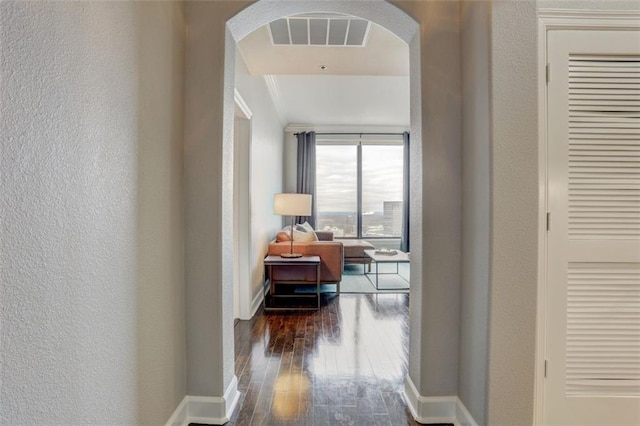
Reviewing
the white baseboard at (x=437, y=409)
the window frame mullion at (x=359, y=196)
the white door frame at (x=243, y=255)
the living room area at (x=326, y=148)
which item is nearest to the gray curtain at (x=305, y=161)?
the living room area at (x=326, y=148)

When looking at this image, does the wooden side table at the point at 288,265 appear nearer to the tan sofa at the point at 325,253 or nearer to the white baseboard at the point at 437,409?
the tan sofa at the point at 325,253

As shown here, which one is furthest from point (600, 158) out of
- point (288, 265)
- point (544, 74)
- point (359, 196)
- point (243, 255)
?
point (359, 196)

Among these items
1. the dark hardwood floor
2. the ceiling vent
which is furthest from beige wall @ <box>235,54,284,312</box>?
the dark hardwood floor

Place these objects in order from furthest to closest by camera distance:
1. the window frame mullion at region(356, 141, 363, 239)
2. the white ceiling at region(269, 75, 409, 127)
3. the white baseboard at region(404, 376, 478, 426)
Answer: the window frame mullion at region(356, 141, 363, 239) → the white ceiling at region(269, 75, 409, 127) → the white baseboard at region(404, 376, 478, 426)

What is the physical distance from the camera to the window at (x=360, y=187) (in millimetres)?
7691

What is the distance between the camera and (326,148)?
303 inches

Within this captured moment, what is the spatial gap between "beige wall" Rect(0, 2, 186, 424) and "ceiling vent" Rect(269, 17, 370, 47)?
117 cm

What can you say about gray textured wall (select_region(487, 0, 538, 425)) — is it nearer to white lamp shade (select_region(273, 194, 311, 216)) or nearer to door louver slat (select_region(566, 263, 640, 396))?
door louver slat (select_region(566, 263, 640, 396))

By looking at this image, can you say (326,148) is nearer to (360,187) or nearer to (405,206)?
(360,187)

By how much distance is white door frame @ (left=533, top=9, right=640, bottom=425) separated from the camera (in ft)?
5.04

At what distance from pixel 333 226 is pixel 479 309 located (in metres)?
6.18

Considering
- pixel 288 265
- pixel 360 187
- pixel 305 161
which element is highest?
pixel 305 161

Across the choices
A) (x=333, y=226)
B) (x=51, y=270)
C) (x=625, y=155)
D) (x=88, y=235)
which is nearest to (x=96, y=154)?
(x=88, y=235)

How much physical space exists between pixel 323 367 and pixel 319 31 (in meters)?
2.67
